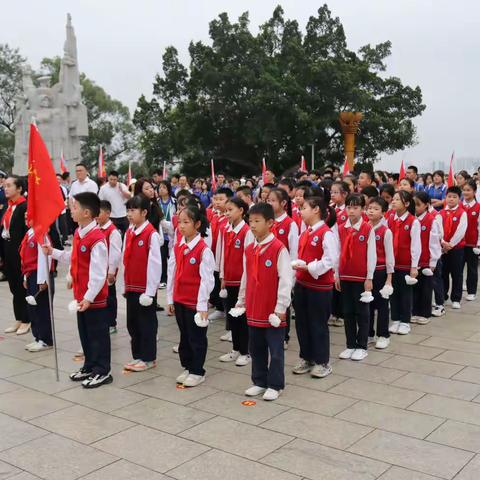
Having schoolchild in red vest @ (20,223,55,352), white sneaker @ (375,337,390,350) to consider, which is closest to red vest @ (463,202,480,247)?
white sneaker @ (375,337,390,350)

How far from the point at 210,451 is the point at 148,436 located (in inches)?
19.3

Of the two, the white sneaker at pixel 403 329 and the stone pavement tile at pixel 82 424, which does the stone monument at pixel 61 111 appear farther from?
the stone pavement tile at pixel 82 424

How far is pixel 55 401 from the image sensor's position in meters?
4.59

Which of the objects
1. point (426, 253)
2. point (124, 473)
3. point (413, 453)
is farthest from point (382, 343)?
point (124, 473)

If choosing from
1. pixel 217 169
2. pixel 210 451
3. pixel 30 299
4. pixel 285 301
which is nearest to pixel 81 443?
pixel 210 451

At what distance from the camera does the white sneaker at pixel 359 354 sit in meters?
5.55

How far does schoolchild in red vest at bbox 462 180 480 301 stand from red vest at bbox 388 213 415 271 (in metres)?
2.08

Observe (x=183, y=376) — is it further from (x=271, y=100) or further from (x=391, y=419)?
(x=271, y=100)

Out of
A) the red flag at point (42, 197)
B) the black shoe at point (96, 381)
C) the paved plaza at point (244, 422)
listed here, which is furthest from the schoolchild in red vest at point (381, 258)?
the red flag at point (42, 197)

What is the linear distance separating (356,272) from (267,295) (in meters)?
1.33

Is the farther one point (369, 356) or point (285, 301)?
point (369, 356)

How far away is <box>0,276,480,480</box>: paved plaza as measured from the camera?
3.44 metres

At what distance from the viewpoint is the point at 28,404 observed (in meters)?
4.54

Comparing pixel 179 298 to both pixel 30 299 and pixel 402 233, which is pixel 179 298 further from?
pixel 402 233
